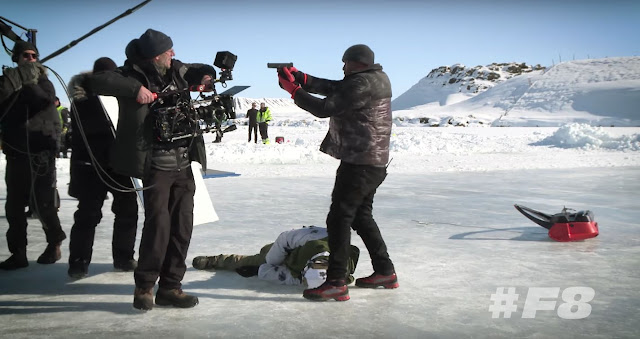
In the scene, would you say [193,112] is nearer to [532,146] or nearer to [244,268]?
[244,268]

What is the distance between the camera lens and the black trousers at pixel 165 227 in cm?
344

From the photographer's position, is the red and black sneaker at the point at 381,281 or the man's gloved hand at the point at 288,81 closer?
→ the man's gloved hand at the point at 288,81

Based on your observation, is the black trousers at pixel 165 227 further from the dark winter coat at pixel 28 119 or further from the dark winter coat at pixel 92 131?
the dark winter coat at pixel 28 119

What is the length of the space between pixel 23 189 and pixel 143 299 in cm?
181

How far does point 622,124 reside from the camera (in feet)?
176

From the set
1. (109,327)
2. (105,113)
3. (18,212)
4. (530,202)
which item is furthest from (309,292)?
(530,202)

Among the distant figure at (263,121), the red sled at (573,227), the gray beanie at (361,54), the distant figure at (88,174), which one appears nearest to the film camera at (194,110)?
the gray beanie at (361,54)

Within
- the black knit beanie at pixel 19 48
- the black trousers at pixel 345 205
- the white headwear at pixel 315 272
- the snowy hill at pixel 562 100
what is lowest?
the white headwear at pixel 315 272

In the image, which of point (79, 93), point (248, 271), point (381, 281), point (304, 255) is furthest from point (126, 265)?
point (381, 281)

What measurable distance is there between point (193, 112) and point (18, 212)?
2.03m

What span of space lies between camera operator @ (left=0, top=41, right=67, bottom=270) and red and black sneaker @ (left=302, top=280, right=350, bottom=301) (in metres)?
2.39

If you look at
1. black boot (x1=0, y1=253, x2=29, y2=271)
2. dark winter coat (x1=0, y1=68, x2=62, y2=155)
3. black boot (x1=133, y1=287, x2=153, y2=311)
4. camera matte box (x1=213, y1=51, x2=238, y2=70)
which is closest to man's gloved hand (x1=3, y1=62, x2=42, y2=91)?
dark winter coat (x1=0, y1=68, x2=62, y2=155)

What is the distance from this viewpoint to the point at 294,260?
4.04 meters

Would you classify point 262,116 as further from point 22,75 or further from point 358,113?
point 358,113
